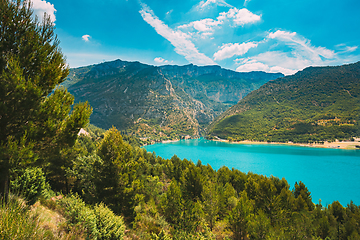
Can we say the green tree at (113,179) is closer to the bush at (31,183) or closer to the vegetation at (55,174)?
the vegetation at (55,174)

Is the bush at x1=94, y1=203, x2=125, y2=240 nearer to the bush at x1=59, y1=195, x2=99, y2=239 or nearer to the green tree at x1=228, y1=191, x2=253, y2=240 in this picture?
the bush at x1=59, y1=195, x2=99, y2=239

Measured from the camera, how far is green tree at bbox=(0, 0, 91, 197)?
199 inches

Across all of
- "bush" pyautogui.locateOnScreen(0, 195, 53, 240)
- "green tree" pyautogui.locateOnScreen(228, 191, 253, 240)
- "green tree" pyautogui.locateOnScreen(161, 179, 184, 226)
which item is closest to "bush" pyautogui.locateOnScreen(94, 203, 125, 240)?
"bush" pyautogui.locateOnScreen(0, 195, 53, 240)

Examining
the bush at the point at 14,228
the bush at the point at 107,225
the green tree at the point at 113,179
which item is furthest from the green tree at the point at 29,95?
the green tree at the point at 113,179

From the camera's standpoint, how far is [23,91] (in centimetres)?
520

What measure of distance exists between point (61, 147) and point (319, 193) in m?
67.4

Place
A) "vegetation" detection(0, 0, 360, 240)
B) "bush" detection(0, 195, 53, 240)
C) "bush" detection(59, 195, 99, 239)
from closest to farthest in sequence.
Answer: "bush" detection(0, 195, 53, 240) → "vegetation" detection(0, 0, 360, 240) → "bush" detection(59, 195, 99, 239)

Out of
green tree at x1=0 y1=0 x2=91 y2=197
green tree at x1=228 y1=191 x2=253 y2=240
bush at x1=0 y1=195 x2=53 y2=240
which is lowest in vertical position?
green tree at x1=228 y1=191 x2=253 y2=240

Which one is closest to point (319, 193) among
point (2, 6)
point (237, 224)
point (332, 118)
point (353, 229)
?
point (353, 229)

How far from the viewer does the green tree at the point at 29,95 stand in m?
5.05

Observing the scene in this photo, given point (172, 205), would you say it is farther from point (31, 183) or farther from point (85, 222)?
point (31, 183)

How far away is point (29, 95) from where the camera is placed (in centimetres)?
537

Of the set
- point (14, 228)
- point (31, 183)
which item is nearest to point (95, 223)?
point (14, 228)

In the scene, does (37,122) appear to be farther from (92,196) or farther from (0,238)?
(92,196)
